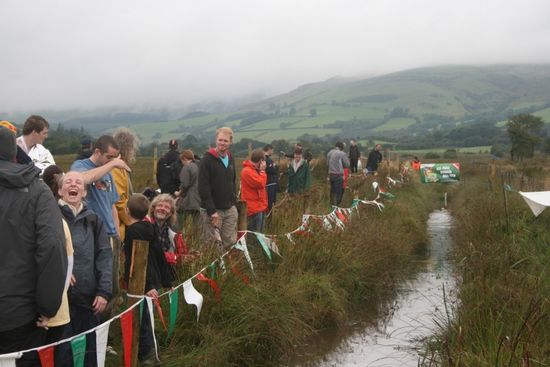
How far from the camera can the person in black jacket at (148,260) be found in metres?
5.15

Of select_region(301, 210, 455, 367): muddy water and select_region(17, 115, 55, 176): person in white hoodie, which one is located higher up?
select_region(17, 115, 55, 176): person in white hoodie

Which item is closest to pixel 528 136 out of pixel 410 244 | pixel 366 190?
pixel 366 190

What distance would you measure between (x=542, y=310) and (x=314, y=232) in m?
3.90

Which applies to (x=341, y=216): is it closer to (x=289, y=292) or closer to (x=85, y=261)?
(x=289, y=292)

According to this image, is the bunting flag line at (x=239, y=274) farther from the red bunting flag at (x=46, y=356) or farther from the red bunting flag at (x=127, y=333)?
the red bunting flag at (x=46, y=356)

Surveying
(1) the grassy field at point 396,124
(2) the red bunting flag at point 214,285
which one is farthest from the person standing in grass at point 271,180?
(1) the grassy field at point 396,124

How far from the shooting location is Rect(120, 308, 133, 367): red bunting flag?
461 centimetres

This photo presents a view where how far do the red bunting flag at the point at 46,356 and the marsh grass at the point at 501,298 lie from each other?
239 cm

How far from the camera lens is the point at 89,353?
448 cm

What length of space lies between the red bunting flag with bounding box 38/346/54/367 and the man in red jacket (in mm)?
5538

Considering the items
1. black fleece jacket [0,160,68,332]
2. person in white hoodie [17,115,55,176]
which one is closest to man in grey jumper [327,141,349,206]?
person in white hoodie [17,115,55,176]

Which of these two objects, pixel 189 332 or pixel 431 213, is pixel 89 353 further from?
pixel 431 213

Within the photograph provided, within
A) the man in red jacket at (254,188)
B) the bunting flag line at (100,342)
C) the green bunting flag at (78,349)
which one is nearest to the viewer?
the green bunting flag at (78,349)

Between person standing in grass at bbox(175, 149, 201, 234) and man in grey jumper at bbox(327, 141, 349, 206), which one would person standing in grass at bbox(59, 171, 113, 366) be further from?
man in grey jumper at bbox(327, 141, 349, 206)
